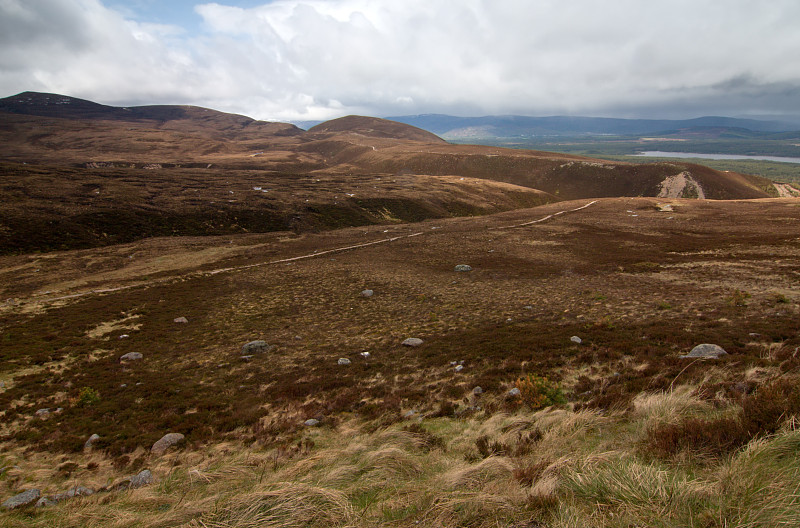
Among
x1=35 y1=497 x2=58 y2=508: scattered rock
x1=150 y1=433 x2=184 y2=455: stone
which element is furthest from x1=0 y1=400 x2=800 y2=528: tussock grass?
x1=150 y1=433 x2=184 y2=455: stone

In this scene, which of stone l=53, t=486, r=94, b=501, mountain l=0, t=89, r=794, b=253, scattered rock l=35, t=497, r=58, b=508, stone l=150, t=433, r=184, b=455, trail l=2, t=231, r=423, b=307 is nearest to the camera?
scattered rock l=35, t=497, r=58, b=508

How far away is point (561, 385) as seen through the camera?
12.4 metres

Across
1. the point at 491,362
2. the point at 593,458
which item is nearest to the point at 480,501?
the point at 593,458

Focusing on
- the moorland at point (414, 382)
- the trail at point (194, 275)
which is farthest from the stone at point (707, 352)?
the trail at point (194, 275)

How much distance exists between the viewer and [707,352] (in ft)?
41.1

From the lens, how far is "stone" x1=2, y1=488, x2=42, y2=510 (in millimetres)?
8625

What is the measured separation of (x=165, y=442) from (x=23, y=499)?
3275mm

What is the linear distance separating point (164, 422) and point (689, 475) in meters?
15.6

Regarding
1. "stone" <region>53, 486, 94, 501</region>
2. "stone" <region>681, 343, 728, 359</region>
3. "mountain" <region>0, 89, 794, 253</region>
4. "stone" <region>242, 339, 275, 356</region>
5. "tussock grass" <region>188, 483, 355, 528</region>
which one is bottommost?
"stone" <region>242, 339, 275, 356</region>

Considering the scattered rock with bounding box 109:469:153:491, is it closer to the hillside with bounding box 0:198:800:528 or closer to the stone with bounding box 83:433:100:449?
the hillside with bounding box 0:198:800:528

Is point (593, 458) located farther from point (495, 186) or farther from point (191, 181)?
point (495, 186)

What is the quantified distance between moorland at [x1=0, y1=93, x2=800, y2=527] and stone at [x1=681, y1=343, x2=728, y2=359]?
0.43 metres

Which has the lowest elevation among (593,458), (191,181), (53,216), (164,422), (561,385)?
(164,422)

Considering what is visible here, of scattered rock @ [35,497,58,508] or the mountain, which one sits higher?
the mountain
